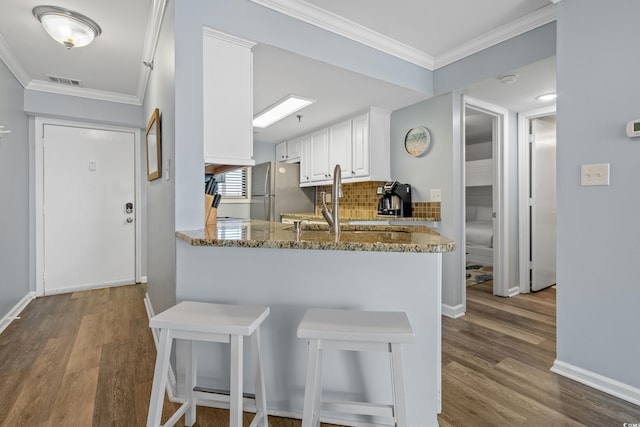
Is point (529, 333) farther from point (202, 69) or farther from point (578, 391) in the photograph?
point (202, 69)

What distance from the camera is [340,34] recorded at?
2365 millimetres

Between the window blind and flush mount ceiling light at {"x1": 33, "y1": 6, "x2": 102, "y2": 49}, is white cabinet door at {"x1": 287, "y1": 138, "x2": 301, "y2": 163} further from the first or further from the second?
flush mount ceiling light at {"x1": 33, "y1": 6, "x2": 102, "y2": 49}

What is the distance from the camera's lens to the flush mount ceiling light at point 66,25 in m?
2.09

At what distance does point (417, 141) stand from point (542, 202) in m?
1.84

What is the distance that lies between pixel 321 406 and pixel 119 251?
12.4ft

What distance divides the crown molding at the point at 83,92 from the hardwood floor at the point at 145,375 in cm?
230

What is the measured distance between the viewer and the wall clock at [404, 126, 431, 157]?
10.4 ft

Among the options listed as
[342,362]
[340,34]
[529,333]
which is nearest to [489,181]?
[529,333]

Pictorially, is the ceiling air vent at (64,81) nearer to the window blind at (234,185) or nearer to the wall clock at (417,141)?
the window blind at (234,185)

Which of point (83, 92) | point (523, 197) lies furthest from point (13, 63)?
point (523, 197)

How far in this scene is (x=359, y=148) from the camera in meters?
3.62

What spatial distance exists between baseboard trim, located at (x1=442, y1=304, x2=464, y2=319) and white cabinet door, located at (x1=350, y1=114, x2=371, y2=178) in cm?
158

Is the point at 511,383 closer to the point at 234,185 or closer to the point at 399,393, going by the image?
the point at 399,393

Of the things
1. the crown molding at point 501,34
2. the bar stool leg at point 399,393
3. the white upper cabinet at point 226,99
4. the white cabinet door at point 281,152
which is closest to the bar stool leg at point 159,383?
the bar stool leg at point 399,393
